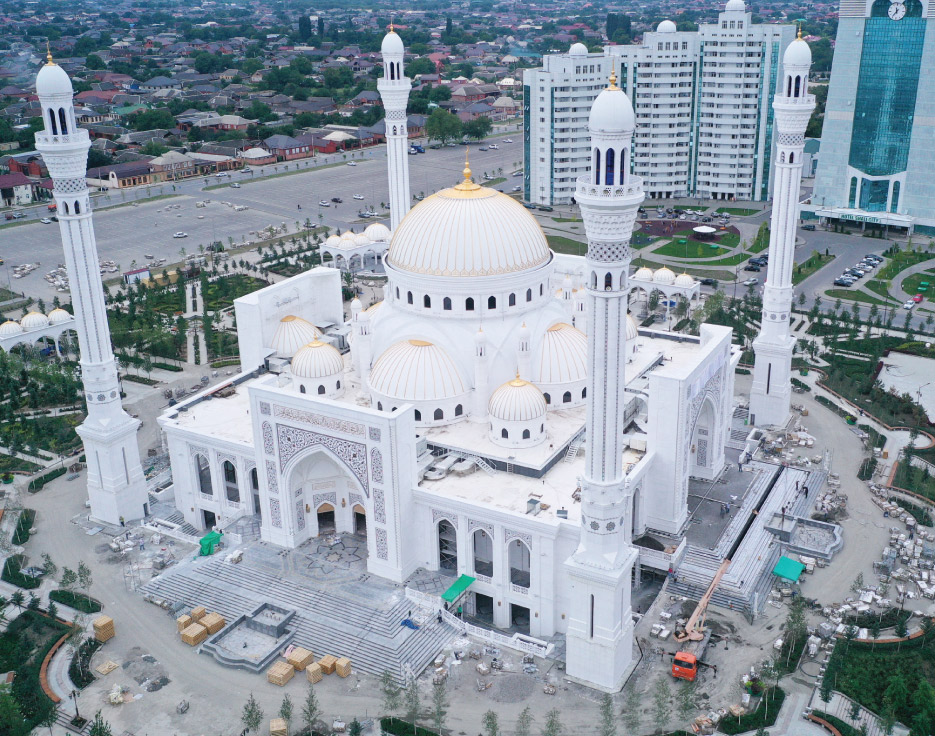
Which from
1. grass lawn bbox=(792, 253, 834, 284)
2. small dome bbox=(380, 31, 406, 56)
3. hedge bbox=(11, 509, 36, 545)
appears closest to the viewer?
hedge bbox=(11, 509, 36, 545)

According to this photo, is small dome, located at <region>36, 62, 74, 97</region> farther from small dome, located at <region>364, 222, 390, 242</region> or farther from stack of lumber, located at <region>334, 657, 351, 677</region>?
small dome, located at <region>364, 222, 390, 242</region>

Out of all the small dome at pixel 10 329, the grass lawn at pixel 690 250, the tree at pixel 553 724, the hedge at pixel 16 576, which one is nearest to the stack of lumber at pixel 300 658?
the tree at pixel 553 724

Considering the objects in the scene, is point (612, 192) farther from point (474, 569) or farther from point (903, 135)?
point (903, 135)

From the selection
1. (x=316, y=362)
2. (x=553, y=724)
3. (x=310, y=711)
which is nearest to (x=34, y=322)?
(x=316, y=362)

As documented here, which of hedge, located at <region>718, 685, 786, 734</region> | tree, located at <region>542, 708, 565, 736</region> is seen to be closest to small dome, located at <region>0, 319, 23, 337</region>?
tree, located at <region>542, 708, 565, 736</region>

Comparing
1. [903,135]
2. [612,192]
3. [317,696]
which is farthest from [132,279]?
[903,135]

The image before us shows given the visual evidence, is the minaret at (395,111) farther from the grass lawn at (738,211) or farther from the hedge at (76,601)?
the grass lawn at (738,211)
